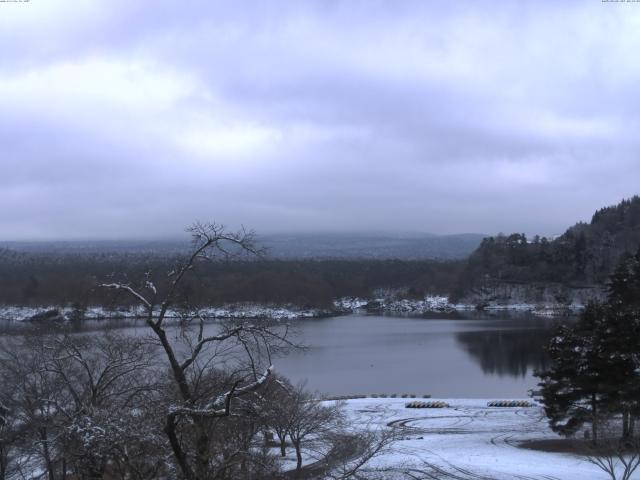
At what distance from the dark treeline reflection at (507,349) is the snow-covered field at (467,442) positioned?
6.67m

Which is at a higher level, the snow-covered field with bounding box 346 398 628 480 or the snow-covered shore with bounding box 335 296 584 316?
the snow-covered field with bounding box 346 398 628 480

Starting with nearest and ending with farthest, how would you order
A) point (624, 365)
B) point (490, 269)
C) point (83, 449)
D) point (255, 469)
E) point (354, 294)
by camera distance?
point (83, 449) → point (255, 469) → point (624, 365) → point (490, 269) → point (354, 294)

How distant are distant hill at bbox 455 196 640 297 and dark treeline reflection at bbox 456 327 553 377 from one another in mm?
30050

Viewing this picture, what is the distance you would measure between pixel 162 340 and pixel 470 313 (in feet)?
222

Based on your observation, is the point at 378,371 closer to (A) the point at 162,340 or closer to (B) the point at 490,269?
(A) the point at 162,340

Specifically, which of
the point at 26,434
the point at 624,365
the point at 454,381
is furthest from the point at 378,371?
the point at 26,434

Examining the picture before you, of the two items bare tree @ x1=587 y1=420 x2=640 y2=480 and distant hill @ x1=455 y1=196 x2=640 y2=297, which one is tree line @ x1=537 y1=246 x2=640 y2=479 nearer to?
bare tree @ x1=587 y1=420 x2=640 y2=480

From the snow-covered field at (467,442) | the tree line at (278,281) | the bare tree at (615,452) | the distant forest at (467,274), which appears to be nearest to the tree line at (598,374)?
the snow-covered field at (467,442)

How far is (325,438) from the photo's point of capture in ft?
37.5

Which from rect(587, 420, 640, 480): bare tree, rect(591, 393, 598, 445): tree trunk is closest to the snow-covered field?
rect(587, 420, 640, 480): bare tree

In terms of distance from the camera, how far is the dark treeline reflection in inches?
1196

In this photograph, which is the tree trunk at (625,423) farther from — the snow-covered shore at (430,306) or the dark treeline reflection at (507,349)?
the snow-covered shore at (430,306)

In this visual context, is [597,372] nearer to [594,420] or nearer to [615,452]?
[594,420]

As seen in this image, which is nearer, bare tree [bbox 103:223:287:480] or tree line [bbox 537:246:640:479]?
bare tree [bbox 103:223:287:480]
